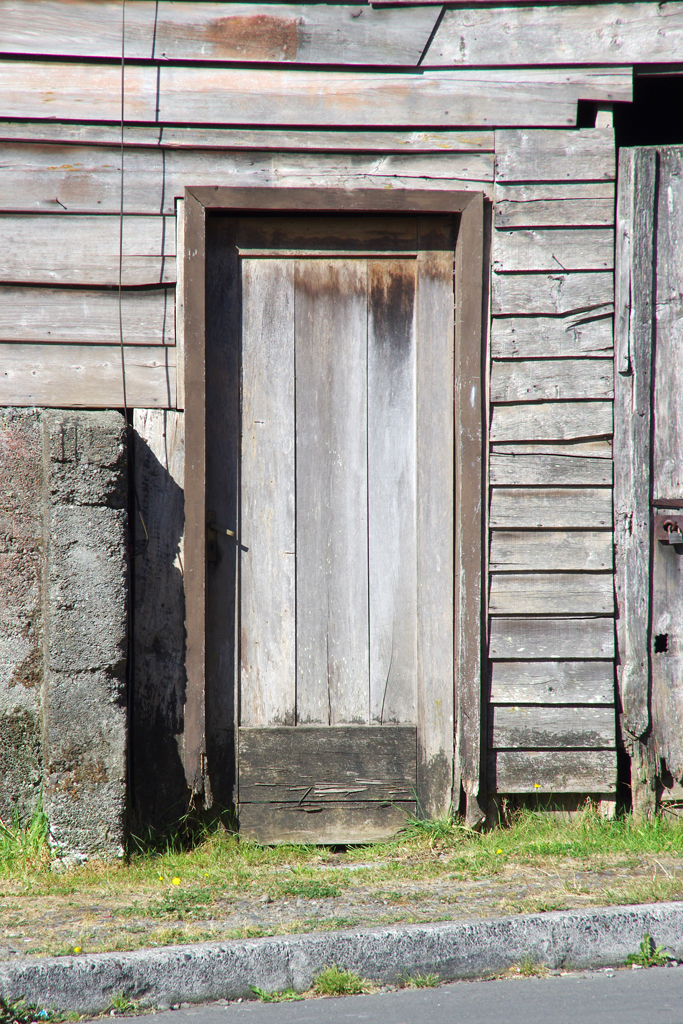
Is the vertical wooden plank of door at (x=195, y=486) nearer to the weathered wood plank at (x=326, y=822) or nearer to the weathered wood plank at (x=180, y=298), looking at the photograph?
the weathered wood plank at (x=180, y=298)

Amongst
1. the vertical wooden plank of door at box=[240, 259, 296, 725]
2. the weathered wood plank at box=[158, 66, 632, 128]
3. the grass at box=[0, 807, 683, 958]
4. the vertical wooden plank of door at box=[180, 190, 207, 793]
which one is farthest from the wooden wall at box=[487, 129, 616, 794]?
the vertical wooden plank of door at box=[180, 190, 207, 793]

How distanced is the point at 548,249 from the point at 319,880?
2813 mm

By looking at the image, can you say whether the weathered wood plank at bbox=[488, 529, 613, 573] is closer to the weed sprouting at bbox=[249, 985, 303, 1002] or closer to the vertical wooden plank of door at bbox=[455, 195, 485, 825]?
the vertical wooden plank of door at bbox=[455, 195, 485, 825]

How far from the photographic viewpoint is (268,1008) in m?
2.37

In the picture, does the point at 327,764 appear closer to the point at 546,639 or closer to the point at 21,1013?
the point at 546,639

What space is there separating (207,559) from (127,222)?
1.49 m

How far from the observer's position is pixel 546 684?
358 cm

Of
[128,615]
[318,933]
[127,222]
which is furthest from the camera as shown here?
[127,222]

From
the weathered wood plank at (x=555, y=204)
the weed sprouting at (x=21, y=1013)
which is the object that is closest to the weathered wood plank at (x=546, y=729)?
the weed sprouting at (x=21, y=1013)

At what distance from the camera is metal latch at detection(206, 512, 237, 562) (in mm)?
3551

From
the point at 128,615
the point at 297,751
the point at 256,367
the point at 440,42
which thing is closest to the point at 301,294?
the point at 256,367

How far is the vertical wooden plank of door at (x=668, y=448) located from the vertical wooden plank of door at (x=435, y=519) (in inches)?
36.5

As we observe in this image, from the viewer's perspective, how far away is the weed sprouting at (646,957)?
2.62 metres

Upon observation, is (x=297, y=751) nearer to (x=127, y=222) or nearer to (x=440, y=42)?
(x=127, y=222)
